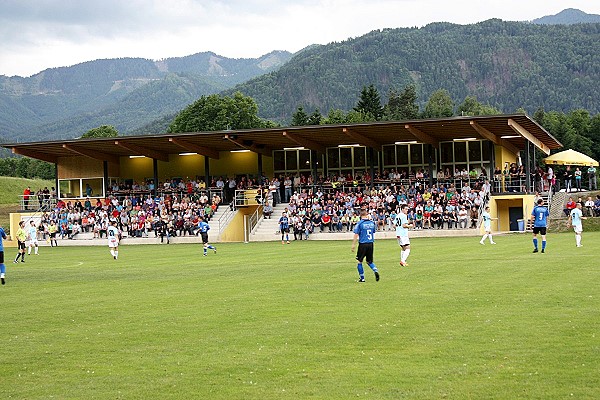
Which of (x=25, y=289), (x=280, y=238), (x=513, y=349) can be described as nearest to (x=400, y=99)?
(x=280, y=238)

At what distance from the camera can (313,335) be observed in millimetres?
11898

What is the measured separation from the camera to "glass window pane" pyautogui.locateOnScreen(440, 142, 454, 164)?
5225cm

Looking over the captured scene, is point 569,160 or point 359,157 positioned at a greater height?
point 359,157

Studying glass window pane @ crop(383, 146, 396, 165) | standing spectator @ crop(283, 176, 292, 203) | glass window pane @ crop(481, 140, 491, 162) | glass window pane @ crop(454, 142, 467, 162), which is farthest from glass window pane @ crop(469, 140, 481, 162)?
standing spectator @ crop(283, 176, 292, 203)

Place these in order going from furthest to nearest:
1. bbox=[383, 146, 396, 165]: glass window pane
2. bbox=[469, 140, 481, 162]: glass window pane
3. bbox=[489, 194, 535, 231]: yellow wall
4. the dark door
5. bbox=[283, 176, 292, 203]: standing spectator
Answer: bbox=[383, 146, 396, 165]: glass window pane, bbox=[283, 176, 292, 203]: standing spectator, bbox=[469, 140, 481, 162]: glass window pane, the dark door, bbox=[489, 194, 535, 231]: yellow wall

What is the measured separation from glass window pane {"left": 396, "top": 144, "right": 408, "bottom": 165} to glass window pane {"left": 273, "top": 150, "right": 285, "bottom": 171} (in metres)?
7.83

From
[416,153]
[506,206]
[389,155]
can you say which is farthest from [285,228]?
[506,206]

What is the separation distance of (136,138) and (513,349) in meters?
42.7

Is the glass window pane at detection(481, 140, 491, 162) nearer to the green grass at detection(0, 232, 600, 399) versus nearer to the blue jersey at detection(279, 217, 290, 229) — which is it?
Answer: the blue jersey at detection(279, 217, 290, 229)

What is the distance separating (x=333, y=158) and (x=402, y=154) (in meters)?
4.67

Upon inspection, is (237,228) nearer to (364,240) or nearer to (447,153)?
(447,153)

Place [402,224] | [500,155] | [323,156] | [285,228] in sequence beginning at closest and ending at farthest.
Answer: [402,224] < [285,228] < [500,155] < [323,156]

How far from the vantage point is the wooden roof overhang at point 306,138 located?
4616 centimetres

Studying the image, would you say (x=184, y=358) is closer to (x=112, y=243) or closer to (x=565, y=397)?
(x=565, y=397)
